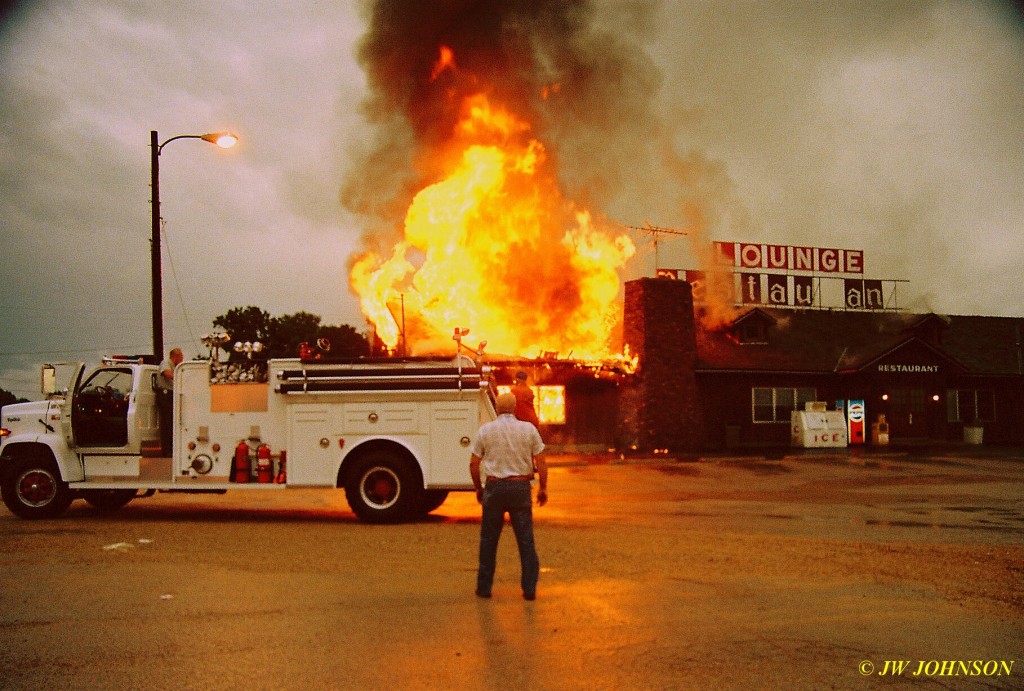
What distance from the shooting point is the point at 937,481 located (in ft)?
60.7

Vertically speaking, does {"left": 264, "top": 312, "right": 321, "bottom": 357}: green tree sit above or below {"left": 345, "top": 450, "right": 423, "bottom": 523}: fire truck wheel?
above

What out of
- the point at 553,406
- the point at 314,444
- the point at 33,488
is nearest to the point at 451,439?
the point at 314,444

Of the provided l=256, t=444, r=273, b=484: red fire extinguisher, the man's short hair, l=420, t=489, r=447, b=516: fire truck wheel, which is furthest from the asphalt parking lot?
the man's short hair

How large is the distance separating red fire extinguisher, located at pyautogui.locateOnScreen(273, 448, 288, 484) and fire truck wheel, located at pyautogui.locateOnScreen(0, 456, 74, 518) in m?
3.10

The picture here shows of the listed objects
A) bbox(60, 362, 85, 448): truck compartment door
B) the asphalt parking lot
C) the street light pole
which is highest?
the street light pole

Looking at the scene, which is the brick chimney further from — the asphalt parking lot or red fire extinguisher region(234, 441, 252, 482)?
red fire extinguisher region(234, 441, 252, 482)

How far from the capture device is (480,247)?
2161cm

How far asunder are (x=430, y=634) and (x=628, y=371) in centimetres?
2318

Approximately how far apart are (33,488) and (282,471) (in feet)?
11.8

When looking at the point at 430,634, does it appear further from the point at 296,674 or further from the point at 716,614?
the point at 716,614

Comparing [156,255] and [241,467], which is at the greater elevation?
[156,255]

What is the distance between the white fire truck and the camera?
36.9 feet

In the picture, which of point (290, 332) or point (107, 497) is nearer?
point (107, 497)

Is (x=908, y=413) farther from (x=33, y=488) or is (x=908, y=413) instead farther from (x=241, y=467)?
(x=33, y=488)
